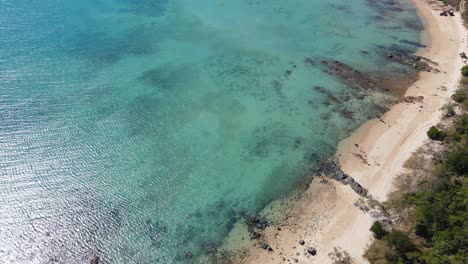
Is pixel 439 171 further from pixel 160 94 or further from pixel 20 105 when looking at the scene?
pixel 20 105

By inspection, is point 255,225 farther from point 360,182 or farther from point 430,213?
point 430,213

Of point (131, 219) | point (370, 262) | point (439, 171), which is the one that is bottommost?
point (131, 219)

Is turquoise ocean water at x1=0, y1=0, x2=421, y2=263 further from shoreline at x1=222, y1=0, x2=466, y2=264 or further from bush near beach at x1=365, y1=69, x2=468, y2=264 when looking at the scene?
bush near beach at x1=365, y1=69, x2=468, y2=264

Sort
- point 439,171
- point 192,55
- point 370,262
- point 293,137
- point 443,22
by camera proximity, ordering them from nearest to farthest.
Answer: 1. point 370,262
2. point 439,171
3. point 293,137
4. point 192,55
5. point 443,22

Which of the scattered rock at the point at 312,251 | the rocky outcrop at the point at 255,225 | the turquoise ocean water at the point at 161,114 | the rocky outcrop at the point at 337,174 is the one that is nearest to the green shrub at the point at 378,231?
the rocky outcrop at the point at 337,174

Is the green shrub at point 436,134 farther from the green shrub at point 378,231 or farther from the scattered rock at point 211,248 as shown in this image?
the scattered rock at point 211,248

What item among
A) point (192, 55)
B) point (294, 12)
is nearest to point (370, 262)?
point (192, 55)
